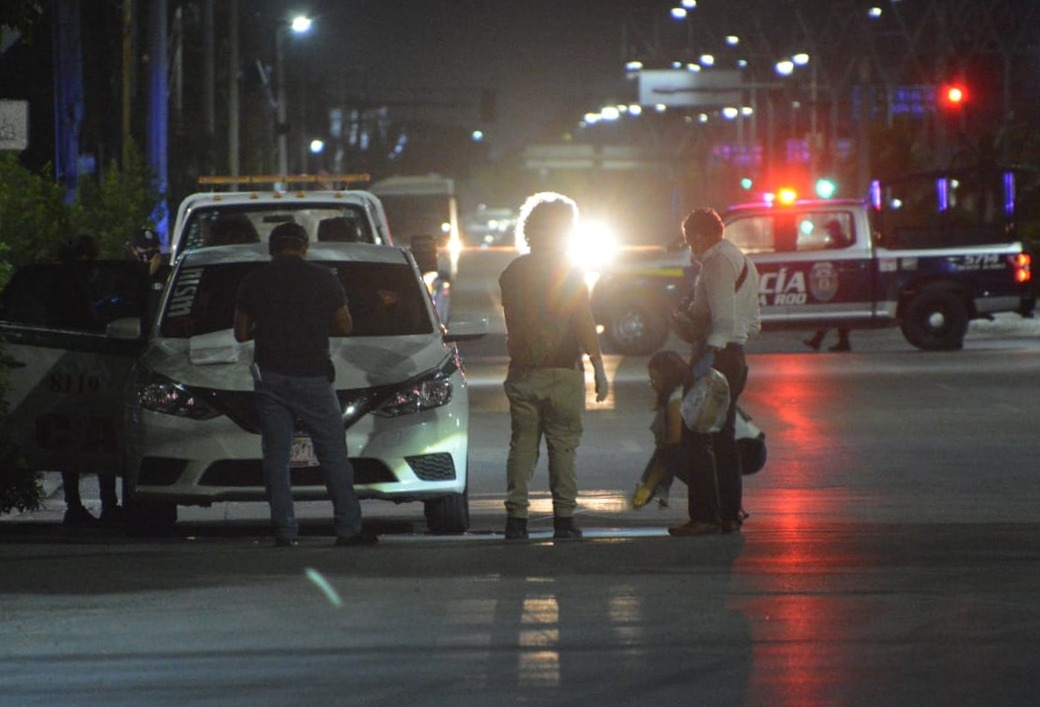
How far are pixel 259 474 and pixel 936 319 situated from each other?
18.7 metres

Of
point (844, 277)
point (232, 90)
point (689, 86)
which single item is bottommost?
point (844, 277)

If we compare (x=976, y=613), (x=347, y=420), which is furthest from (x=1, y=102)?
(x=976, y=613)

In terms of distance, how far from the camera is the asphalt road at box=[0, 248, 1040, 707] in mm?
7305

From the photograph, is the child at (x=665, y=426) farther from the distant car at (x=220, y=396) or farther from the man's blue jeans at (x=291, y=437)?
the man's blue jeans at (x=291, y=437)

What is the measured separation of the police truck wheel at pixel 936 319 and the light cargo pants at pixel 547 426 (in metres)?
18.2

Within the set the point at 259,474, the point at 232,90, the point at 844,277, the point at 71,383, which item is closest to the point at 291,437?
the point at 259,474

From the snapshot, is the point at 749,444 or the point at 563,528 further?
the point at 749,444

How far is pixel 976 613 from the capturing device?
8.55 metres

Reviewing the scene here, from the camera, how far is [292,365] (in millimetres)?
10602

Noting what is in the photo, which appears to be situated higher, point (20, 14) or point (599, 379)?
point (20, 14)

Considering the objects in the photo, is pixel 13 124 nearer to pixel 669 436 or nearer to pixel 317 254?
pixel 317 254

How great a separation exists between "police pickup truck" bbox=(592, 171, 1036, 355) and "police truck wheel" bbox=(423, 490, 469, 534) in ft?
54.7

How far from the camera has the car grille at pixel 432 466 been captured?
11.3 m

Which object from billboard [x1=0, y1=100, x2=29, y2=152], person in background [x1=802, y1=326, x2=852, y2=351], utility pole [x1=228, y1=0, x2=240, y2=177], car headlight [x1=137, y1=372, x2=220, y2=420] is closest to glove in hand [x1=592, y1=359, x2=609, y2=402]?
car headlight [x1=137, y1=372, x2=220, y2=420]
